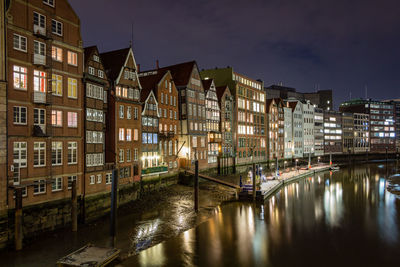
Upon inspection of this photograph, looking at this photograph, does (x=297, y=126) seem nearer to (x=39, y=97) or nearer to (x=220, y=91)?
(x=220, y=91)

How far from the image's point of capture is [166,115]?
4981cm

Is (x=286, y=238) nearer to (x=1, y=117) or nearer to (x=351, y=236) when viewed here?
(x=351, y=236)

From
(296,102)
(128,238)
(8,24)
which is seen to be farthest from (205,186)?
(296,102)

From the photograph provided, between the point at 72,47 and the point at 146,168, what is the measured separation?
19.5 m

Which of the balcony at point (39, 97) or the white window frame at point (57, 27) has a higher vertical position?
the white window frame at point (57, 27)

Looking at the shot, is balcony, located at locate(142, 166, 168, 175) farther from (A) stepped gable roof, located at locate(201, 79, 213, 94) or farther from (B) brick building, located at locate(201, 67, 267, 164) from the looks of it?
(B) brick building, located at locate(201, 67, 267, 164)

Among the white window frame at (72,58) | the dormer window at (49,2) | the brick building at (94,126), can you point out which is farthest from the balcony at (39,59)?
the dormer window at (49,2)

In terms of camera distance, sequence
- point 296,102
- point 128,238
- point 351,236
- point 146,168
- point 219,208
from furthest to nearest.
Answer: point 296,102
point 146,168
point 219,208
point 351,236
point 128,238

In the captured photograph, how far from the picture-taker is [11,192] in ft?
78.9

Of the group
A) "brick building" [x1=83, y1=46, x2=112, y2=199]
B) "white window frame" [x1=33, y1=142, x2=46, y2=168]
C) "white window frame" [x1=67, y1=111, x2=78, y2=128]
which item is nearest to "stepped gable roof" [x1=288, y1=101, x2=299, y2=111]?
"brick building" [x1=83, y1=46, x2=112, y2=199]

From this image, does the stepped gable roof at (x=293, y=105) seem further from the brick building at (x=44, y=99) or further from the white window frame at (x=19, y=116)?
the white window frame at (x=19, y=116)

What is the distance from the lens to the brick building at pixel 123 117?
37562 mm

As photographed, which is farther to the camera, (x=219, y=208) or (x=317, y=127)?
(x=317, y=127)

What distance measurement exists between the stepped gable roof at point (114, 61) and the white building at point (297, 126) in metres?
73.9
